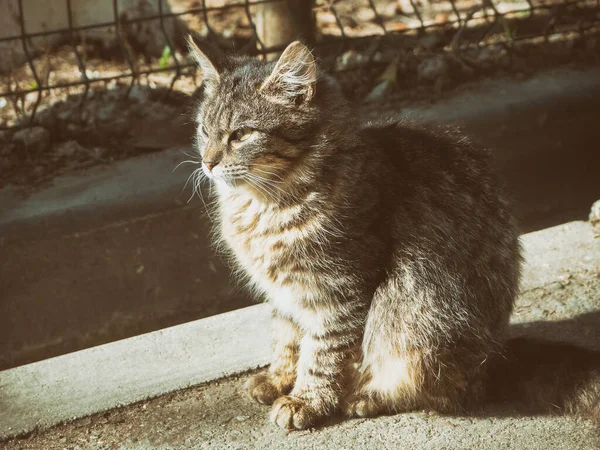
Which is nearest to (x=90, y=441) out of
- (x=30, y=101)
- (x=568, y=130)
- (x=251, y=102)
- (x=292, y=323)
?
(x=292, y=323)

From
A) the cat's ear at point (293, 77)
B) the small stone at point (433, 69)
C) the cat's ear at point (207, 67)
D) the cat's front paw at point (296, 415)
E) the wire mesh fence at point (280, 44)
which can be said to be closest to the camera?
the cat's ear at point (293, 77)

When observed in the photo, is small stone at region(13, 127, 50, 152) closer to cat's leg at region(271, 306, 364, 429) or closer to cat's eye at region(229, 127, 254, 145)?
cat's eye at region(229, 127, 254, 145)

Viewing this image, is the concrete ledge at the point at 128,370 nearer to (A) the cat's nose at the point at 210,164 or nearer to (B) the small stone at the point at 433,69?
(A) the cat's nose at the point at 210,164

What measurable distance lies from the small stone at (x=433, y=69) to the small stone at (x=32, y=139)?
7.48 feet

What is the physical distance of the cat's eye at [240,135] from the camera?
2.87 m

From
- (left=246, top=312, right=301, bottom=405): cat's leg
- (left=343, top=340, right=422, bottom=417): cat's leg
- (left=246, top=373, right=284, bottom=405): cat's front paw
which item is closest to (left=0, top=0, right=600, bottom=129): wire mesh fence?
(left=246, top=312, right=301, bottom=405): cat's leg

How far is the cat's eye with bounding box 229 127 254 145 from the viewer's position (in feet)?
9.40

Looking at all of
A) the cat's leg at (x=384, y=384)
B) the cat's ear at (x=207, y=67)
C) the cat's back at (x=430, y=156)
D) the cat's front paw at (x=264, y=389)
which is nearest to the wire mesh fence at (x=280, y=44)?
the cat's ear at (x=207, y=67)

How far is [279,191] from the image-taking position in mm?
2898

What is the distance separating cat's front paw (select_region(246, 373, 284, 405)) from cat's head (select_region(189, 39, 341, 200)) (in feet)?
2.40

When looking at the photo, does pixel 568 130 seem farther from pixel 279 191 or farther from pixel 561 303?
pixel 279 191

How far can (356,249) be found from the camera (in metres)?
2.79

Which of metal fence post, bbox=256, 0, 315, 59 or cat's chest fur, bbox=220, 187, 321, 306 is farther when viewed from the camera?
metal fence post, bbox=256, 0, 315, 59

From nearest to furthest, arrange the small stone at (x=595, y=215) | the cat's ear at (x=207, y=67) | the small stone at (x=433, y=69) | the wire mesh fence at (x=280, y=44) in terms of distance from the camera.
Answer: the cat's ear at (x=207, y=67), the small stone at (x=595, y=215), the wire mesh fence at (x=280, y=44), the small stone at (x=433, y=69)
